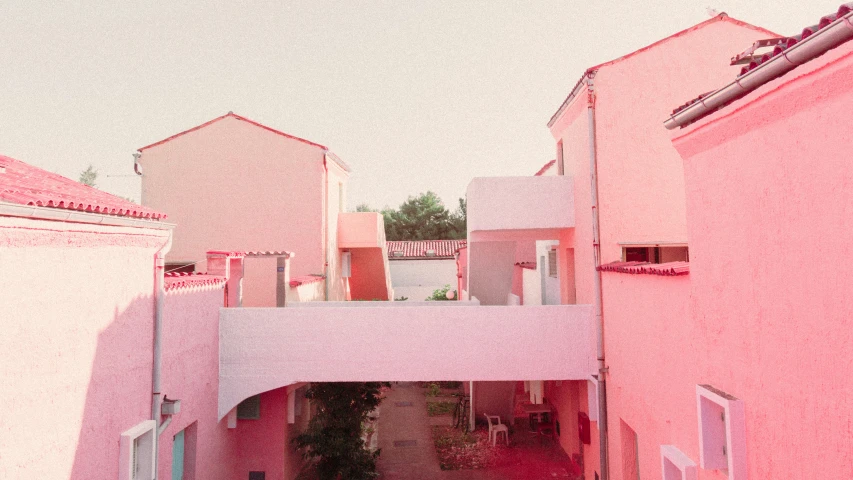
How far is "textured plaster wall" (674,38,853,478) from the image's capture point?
330 centimetres

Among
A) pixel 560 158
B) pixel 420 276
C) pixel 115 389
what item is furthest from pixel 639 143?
pixel 420 276

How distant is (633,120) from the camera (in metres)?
9.88

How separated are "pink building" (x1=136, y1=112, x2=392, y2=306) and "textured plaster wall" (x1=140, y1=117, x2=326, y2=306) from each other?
1.2 inches

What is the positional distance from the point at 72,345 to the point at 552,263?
11.9 m

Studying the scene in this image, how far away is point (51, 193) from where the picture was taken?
18.4 ft

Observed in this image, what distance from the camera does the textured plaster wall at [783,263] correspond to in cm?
330

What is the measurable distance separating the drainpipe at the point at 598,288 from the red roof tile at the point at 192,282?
286 inches

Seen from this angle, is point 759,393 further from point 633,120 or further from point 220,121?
point 220,121

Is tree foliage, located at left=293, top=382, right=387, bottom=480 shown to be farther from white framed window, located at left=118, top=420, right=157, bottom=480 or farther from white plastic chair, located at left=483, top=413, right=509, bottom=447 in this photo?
white framed window, located at left=118, top=420, right=157, bottom=480

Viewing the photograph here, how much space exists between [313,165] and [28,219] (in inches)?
474

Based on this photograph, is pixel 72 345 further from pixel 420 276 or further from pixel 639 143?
pixel 420 276

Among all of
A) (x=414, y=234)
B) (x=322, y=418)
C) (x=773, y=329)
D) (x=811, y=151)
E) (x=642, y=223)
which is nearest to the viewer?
(x=811, y=151)

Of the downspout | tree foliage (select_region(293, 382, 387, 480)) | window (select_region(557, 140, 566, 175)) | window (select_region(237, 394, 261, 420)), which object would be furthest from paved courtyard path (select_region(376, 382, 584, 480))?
window (select_region(557, 140, 566, 175))

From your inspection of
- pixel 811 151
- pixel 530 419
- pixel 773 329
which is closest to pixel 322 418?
pixel 530 419
